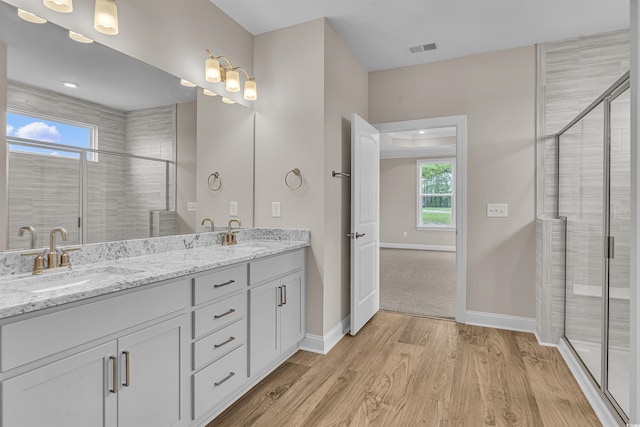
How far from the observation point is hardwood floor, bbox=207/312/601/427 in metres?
1.88

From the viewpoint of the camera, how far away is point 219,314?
1.84 m

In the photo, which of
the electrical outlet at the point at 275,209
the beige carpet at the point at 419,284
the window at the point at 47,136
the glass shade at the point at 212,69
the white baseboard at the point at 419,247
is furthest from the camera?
the white baseboard at the point at 419,247

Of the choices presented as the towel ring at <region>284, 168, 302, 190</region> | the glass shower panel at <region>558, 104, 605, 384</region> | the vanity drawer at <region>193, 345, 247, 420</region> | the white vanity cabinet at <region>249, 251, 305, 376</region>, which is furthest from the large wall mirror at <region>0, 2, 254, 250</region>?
the glass shower panel at <region>558, 104, 605, 384</region>

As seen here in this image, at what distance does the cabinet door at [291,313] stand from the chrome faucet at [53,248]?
1.31 meters

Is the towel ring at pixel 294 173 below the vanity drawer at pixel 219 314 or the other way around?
the other way around

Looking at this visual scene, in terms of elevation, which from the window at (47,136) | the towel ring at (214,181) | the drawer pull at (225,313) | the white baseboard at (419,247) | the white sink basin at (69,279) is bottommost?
the white baseboard at (419,247)

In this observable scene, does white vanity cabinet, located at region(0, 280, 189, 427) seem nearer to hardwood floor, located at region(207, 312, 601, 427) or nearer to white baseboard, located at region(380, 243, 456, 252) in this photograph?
hardwood floor, located at region(207, 312, 601, 427)

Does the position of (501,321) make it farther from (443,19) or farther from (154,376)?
(154,376)

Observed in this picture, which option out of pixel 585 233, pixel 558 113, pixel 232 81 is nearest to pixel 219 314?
pixel 232 81

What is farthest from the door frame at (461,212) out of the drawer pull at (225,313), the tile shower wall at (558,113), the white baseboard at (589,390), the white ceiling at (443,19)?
the drawer pull at (225,313)

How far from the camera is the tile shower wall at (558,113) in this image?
2.77 meters

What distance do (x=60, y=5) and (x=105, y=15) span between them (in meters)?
0.18

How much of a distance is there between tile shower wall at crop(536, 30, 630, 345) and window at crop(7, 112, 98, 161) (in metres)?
3.22

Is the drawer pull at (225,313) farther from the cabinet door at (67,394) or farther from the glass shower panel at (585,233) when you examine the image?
the glass shower panel at (585,233)
